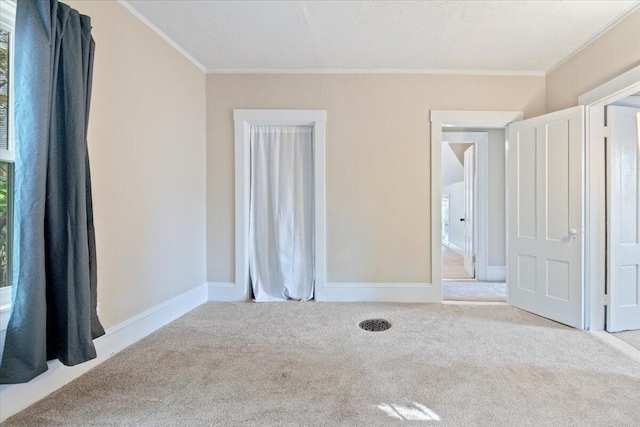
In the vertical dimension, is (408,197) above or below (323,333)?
above

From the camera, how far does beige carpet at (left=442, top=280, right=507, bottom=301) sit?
11.4 feet

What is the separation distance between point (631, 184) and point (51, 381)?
14.8ft

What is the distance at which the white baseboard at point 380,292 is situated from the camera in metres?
3.22

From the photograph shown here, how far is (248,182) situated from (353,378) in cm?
231

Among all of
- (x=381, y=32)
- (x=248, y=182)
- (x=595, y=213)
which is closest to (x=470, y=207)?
(x=595, y=213)

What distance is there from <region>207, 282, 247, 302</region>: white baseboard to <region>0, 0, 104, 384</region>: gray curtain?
5.14 ft

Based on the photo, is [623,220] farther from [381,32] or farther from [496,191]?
[381,32]

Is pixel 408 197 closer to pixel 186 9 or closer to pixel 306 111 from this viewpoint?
pixel 306 111

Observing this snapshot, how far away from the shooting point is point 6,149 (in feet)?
5.05

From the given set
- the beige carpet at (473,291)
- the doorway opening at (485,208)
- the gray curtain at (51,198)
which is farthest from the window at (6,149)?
the doorway opening at (485,208)

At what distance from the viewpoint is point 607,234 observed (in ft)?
8.23

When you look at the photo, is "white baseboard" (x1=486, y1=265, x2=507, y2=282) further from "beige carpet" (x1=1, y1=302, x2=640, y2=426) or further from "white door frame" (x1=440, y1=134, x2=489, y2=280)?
"beige carpet" (x1=1, y1=302, x2=640, y2=426)

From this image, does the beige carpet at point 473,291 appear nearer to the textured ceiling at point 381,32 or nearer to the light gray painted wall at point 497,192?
the light gray painted wall at point 497,192

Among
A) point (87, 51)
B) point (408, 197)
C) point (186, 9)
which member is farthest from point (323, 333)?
point (186, 9)
